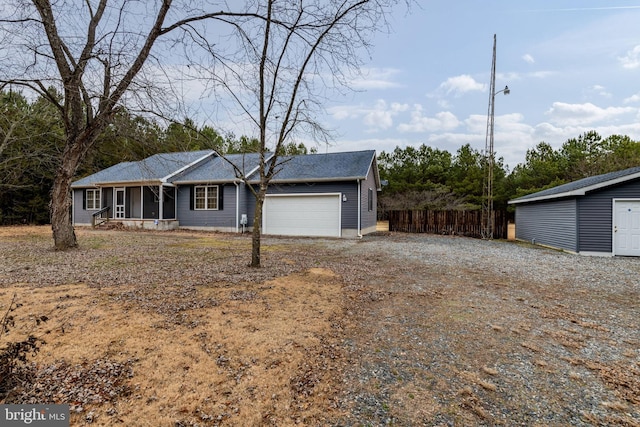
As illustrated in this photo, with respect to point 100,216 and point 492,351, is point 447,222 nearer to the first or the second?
point 492,351

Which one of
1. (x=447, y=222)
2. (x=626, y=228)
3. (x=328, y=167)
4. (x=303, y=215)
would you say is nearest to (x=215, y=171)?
(x=303, y=215)

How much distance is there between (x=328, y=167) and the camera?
49.8ft

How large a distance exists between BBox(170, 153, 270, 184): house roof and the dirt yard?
9.82m

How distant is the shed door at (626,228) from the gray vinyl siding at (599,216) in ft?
0.51

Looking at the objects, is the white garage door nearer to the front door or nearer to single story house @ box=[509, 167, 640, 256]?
single story house @ box=[509, 167, 640, 256]

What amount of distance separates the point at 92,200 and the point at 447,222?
2083 centimetres

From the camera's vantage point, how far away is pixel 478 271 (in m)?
6.86

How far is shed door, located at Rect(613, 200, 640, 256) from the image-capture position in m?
9.18

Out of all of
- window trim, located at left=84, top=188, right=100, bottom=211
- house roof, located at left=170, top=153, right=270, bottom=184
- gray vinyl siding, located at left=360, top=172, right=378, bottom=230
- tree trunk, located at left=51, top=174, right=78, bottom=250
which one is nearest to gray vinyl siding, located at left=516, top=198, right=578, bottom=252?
gray vinyl siding, located at left=360, top=172, right=378, bottom=230

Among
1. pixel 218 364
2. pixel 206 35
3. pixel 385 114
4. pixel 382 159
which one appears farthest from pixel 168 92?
pixel 382 159

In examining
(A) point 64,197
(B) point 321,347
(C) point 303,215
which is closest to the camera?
(B) point 321,347

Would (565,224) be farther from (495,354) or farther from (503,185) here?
(503,185)

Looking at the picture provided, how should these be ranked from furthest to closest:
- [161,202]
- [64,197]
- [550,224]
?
1. [161,202]
2. [550,224]
3. [64,197]

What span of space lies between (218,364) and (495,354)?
8.69ft
